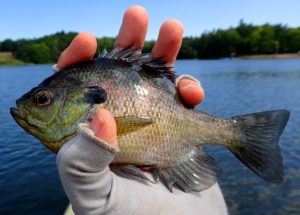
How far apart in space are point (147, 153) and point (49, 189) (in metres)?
8.92

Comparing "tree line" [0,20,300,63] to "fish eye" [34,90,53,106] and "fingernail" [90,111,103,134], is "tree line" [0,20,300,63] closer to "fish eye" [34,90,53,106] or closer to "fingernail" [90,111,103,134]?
"fish eye" [34,90,53,106]

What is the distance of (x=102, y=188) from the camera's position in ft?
6.96

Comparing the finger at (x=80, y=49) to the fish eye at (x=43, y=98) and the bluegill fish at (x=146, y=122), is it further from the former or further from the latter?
the fish eye at (x=43, y=98)

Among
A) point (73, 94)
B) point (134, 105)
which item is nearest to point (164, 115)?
point (134, 105)

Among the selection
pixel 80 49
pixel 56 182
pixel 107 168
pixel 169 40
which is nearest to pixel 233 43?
pixel 56 182

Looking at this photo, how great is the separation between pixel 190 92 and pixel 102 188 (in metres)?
1.08

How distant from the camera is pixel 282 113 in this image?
2.73 m

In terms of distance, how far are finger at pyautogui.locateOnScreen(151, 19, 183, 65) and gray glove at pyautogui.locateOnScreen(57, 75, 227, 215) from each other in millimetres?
1179


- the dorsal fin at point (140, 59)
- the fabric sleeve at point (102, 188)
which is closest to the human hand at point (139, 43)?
the dorsal fin at point (140, 59)

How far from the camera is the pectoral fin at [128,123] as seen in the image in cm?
236

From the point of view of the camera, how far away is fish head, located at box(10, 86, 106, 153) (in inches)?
93.7

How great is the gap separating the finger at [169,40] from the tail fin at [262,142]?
851 mm

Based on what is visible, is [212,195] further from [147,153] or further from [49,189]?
[49,189]

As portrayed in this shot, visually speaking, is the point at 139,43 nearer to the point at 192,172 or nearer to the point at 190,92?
the point at 190,92
